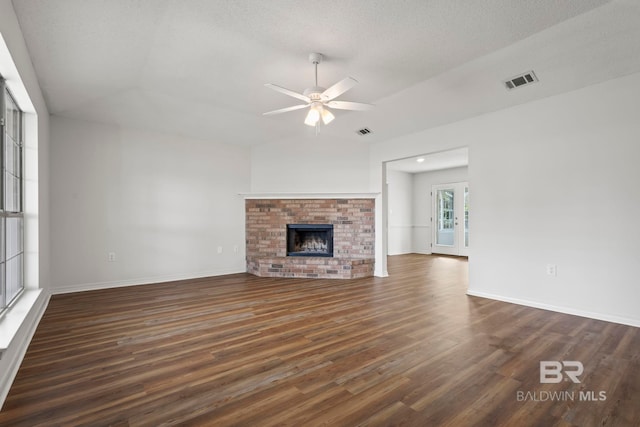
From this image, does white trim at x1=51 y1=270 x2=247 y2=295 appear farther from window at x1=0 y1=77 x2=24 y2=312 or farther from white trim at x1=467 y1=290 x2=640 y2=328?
white trim at x1=467 y1=290 x2=640 y2=328

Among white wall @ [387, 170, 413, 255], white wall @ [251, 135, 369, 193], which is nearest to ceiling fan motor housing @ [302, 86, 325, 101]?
white wall @ [251, 135, 369, 193]

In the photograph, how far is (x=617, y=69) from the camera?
10.2 feet

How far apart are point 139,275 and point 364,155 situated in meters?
4.45

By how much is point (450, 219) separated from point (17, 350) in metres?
9.26

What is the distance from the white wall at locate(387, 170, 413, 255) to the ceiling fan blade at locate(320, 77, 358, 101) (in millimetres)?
6605

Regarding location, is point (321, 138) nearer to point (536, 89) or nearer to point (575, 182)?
point (536, 89)

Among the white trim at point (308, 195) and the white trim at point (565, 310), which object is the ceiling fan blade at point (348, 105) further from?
the white trim at point (565, 310)

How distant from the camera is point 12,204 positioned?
3.00m

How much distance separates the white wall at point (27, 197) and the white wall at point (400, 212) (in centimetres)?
783

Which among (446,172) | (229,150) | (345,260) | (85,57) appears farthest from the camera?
(446,172)

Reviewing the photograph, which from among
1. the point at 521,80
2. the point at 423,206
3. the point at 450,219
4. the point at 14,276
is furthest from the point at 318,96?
the point at 423,206

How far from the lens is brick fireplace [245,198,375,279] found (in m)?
5.73

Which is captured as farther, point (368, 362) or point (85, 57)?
point (85, 57)

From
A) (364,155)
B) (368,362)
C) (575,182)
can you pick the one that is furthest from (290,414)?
(364,155)
